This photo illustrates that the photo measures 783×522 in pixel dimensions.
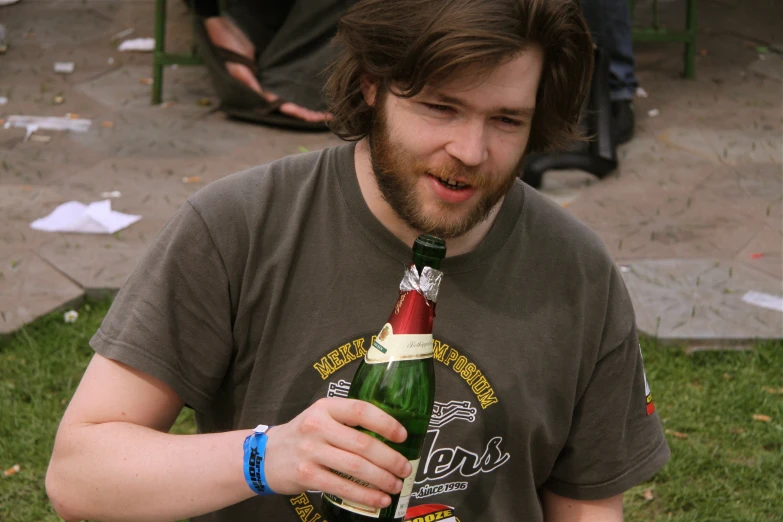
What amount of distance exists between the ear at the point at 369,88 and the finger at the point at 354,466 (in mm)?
859

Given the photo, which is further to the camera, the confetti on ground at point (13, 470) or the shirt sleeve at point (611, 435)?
the confetti on ground at point (13, 470)

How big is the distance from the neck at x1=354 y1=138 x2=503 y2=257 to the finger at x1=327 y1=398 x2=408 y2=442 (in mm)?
497

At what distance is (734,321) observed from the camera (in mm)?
4324

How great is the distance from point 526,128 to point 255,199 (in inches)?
22.0

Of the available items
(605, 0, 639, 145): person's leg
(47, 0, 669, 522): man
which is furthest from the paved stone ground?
(47, 0, 669, 522): man

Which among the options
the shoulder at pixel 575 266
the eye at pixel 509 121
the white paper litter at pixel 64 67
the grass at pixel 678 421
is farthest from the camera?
the white paper litter at pixel 64 67

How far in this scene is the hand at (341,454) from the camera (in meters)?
1.57

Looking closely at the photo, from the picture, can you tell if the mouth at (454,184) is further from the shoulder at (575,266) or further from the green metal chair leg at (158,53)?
the green metal chair leg at (158,53)

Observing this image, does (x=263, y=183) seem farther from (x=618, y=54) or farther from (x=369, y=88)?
(x=618, y=54)

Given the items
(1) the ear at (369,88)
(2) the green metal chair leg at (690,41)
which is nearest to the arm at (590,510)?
(1) the ear at (369,88)

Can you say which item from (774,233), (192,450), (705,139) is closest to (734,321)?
(774,233)

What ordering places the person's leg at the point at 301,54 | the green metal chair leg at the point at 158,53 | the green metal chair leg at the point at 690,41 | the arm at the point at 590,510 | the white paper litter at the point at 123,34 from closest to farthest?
the arm at the point at 590,510, the person's leg at the point at 301,54, the green metal chair leg at the point at 158,53, the green metal chair leg at the point at 690,41, the white paper litter at the point at 123,34

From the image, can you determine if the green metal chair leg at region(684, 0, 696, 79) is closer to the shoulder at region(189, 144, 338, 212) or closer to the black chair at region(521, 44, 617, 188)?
the black chair at region(521, 44, 617, 188)

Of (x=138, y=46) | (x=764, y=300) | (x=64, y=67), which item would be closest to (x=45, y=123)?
(x=64, y=67)
